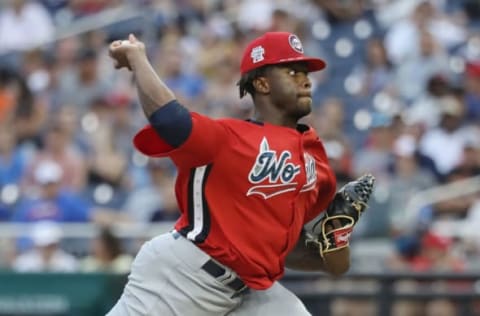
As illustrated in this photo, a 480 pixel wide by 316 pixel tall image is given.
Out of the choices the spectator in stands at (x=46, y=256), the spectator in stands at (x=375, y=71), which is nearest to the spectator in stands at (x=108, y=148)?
the spectator in stands at (x=46, y=256)

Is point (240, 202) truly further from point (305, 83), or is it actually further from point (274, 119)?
point (305, 83)

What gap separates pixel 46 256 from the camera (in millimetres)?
10484

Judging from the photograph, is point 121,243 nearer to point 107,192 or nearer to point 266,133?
point 107,192

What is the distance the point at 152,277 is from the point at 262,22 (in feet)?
26.2

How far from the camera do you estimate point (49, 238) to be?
34.2ft

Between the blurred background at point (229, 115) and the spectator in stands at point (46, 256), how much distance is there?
14 millimetres

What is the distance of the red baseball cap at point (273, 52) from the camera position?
567cm

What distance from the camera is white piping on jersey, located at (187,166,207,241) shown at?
18.2ft

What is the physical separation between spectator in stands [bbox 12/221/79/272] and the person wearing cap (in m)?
4.76

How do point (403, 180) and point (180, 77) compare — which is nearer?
point (403, 180)

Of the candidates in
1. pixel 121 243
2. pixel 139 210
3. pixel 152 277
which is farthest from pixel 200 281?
pixel 139 210

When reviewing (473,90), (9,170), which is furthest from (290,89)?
(9,170)

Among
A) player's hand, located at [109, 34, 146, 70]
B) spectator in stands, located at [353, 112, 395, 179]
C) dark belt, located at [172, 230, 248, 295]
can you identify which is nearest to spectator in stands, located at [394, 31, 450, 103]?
spectator in stands, located at [353, 112, 395, 179]

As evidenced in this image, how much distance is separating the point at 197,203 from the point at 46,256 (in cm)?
508
